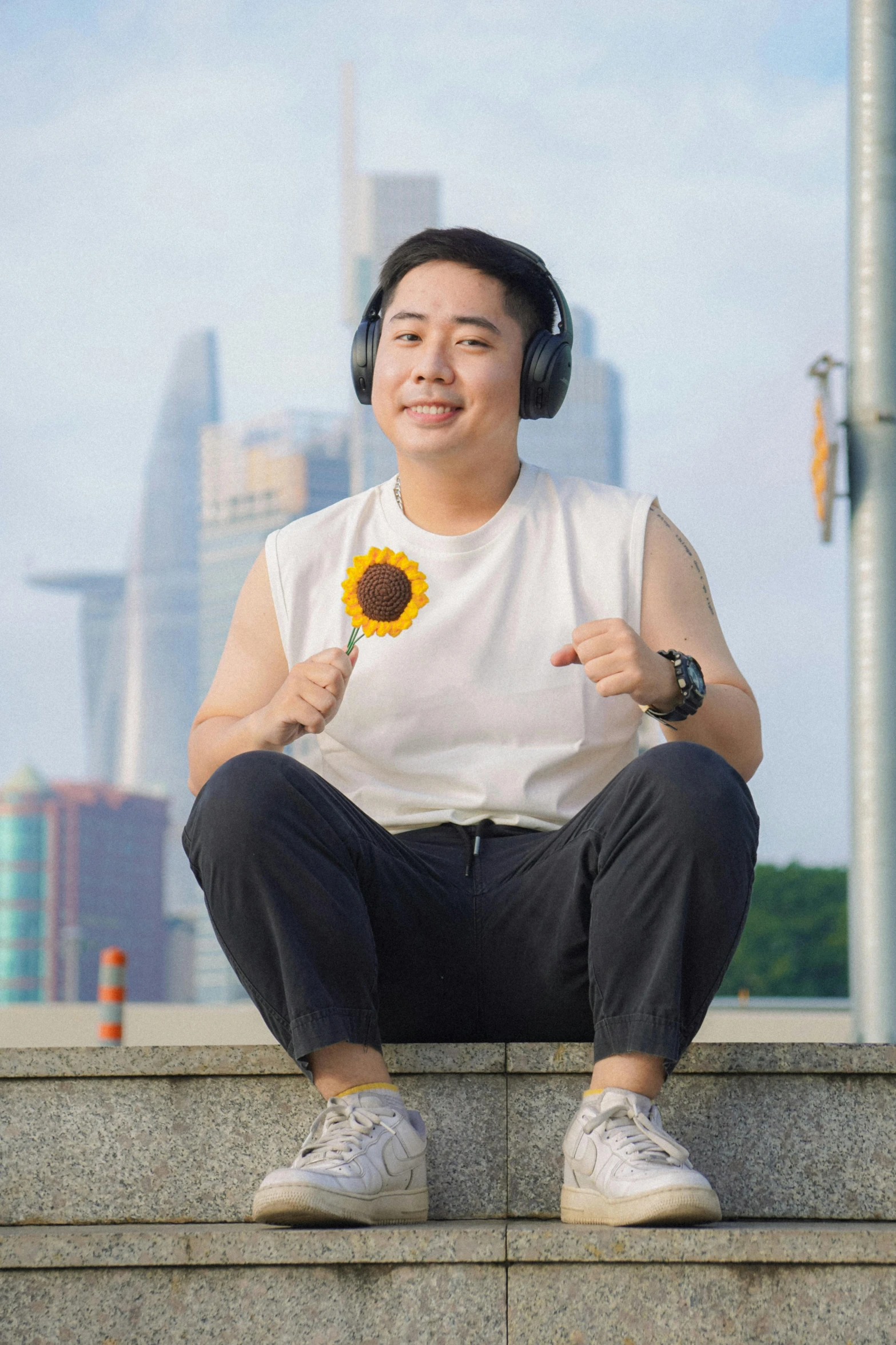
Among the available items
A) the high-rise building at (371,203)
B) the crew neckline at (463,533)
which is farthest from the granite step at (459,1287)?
the high-rise building at (371,203)

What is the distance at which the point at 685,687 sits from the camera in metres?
2.33

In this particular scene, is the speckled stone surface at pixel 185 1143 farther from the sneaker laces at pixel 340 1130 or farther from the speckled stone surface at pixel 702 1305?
the speckled stone surface at pixel 702 1305

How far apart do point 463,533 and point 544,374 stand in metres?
0.33

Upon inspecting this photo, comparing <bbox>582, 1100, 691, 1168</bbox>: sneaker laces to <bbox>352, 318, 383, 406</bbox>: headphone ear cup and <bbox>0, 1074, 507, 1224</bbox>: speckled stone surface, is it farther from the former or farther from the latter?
<bbox>352, 318, 383, 406</bbox>: headphone ear cup

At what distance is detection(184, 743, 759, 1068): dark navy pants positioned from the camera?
2.05 meters

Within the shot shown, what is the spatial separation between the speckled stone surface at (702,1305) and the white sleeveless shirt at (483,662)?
84 cm

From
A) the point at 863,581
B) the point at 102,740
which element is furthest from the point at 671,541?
the point at 102,740

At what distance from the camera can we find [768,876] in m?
42.0

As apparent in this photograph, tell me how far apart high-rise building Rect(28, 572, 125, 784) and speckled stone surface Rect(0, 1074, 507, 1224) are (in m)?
127

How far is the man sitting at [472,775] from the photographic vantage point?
2.03 meters

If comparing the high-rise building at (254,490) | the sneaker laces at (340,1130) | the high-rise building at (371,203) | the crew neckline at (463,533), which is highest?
→ the high-rise building at (371,203)

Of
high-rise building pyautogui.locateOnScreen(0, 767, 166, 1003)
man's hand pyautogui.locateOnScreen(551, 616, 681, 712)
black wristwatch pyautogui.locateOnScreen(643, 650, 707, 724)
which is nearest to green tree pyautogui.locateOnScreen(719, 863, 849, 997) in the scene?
black wristwatch pyautogui.locateOnScreen(643, 650, 707, 724)

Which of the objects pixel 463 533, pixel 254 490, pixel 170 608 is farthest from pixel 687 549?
pixel 170 608

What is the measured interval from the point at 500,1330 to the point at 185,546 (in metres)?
137
